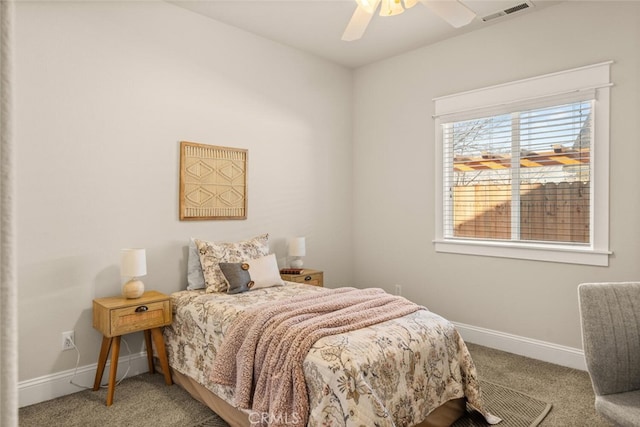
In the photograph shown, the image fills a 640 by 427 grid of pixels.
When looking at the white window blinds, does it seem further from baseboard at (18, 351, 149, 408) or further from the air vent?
baseboard at (18, 351, 149, 408)

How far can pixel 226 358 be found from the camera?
2355 mm

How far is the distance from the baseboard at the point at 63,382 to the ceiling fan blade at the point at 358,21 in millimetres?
2902

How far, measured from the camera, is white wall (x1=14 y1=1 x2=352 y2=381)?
2738mm

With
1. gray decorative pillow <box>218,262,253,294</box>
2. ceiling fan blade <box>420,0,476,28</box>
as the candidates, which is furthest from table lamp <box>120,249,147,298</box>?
ceiling fan blade <box>420,0,476,28</box>

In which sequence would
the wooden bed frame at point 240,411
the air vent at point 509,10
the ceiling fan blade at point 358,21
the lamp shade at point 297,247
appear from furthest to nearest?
the lamp shade at point 297,247 → the air vent at point 509,10 → the ceiling fan blade at point 358,21 → the wooden bed frame at point 240,411

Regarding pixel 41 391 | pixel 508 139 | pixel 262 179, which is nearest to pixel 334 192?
pixel 262 179

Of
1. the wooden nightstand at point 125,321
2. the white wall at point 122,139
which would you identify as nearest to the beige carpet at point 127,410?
the wooden nightstand at point 125,321

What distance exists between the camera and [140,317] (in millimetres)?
2803

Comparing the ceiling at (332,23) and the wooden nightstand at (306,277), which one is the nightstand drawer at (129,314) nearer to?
the wooden nightstand at (306,277)

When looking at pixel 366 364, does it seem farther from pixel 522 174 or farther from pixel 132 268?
pixel 522 174

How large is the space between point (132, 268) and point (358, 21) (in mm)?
2239

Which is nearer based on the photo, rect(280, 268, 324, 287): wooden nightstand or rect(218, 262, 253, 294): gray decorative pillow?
rect(218, 262, 253, 294): gray decorative pillow

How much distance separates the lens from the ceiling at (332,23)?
3.41 meters

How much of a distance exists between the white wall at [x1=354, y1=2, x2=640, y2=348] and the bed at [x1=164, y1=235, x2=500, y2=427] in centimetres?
145
